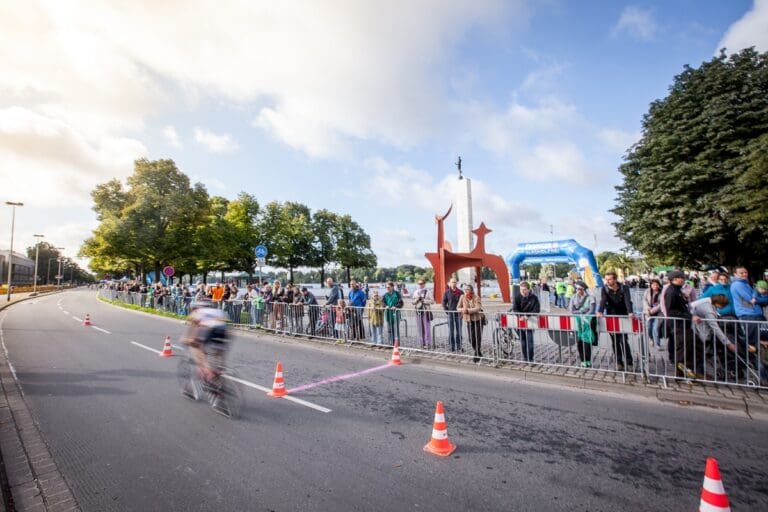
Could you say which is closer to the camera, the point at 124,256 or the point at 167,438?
the point at 167,438

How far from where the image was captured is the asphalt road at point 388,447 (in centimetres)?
307

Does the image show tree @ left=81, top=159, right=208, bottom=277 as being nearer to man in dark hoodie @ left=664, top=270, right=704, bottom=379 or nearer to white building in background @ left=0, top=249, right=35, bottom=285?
man in dark hoodie @ left=664, top=270, right=704, bottom=379

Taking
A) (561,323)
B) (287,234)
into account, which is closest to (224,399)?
(561,323)

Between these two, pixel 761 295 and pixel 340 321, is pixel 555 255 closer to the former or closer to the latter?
pixel 761 295

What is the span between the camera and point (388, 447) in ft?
13.1

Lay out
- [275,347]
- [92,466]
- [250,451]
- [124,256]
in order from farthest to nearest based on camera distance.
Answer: [124,256], [275,347], [250,451], [92,466]

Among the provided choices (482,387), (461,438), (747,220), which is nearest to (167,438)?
(461,438)

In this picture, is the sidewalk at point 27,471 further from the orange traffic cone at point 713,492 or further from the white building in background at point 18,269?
the white building in background at point 18,269

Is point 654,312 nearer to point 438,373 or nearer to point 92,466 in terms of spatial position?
point 438,373

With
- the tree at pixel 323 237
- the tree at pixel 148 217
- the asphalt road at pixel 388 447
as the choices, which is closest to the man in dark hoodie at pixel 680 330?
the asphalt road at pixel 388 447

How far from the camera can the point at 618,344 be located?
6.91 meters

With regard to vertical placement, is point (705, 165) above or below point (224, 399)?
above

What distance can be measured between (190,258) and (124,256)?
5045 mm

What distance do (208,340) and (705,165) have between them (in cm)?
2255
